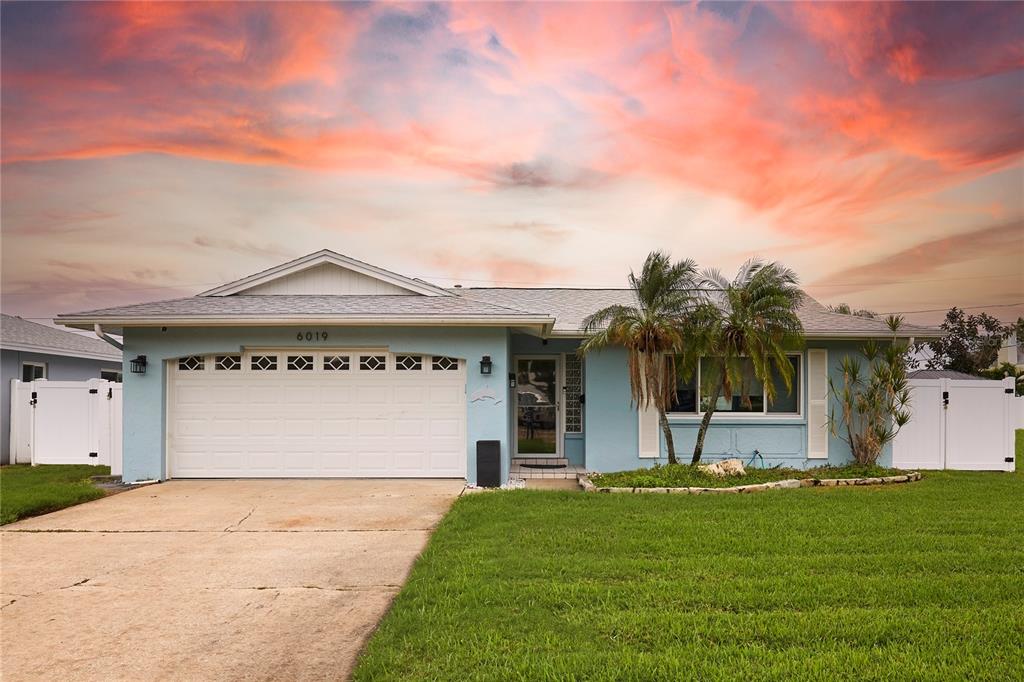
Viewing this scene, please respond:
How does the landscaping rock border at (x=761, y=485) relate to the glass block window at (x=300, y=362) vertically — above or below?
below

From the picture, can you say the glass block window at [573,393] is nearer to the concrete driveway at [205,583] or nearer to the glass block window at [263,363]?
the concrete driveway at [205,583]

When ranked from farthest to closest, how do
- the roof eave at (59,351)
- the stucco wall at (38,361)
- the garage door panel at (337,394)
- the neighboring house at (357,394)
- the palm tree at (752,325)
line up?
the roof eave at (59,351) < the stucco wall at (38,361) < the garage door panel at (337,394) < the neighboring house at (357,394) < the palm tree at (752,325)

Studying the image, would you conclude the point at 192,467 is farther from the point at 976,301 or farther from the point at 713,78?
the point at 976,301

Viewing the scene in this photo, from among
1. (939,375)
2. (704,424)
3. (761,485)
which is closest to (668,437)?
(704,424)

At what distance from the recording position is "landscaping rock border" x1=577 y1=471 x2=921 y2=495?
30.5 ft

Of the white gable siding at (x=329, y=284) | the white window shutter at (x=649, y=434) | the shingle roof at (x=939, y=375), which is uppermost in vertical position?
the white gable siding at (x=329, y=284)

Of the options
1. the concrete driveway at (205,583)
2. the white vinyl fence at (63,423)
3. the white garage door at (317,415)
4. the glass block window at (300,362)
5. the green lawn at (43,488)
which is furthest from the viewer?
the white vinyl fence at (63,423)

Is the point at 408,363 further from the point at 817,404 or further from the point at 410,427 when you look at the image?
the point at 817,404

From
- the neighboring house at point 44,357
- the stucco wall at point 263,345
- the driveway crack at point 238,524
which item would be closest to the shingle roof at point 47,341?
the neighboring house at point 44,357

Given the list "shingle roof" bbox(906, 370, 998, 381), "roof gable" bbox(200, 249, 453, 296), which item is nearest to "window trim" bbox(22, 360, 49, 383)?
"roof gable" bbox(200, 249, 453, 296)

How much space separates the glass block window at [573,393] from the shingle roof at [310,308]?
2.64 metres

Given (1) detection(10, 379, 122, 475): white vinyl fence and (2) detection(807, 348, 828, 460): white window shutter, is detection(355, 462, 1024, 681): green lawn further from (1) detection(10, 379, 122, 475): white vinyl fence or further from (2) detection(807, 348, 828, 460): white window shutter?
(1) detection(10, 379, 122, 475): white vinyl fence

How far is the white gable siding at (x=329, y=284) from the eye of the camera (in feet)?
40.4

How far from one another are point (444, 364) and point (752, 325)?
5317 mm
